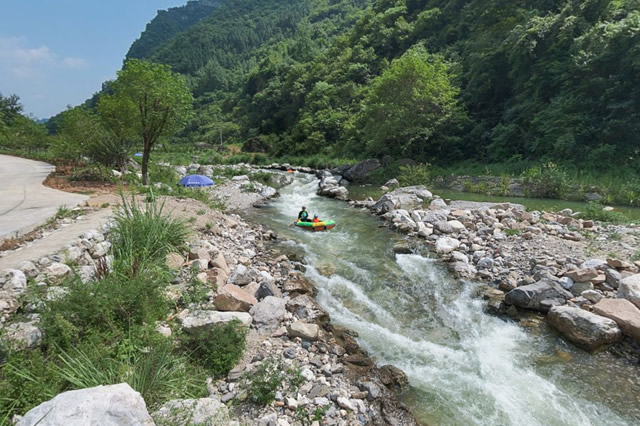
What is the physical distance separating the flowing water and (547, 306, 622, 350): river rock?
0.18 metres

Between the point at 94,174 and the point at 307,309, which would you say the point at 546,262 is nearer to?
the point at 307,309

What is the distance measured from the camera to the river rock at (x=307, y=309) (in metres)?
5.83

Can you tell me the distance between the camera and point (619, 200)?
1389 centimetres

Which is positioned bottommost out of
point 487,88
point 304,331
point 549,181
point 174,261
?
point 304,331

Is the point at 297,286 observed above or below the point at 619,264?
below

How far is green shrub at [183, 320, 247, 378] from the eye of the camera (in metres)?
4.19

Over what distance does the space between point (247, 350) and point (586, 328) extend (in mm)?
5595

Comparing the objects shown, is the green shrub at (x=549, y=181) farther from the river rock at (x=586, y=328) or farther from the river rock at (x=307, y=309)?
the river rock at (x=307, y=309)

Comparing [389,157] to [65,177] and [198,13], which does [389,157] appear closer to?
[65,177]

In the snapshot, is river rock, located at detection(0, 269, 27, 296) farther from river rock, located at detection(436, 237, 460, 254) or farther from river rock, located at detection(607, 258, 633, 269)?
river rock, located at detection(607, 258, 633, 269)

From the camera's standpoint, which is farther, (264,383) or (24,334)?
(264,383)

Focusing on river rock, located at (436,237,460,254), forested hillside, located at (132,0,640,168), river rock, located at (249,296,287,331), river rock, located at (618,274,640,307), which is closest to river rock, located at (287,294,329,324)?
river rock, located at (249,296,287,331)

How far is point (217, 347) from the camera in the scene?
425 centimetres

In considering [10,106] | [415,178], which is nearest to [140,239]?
[415,178]
